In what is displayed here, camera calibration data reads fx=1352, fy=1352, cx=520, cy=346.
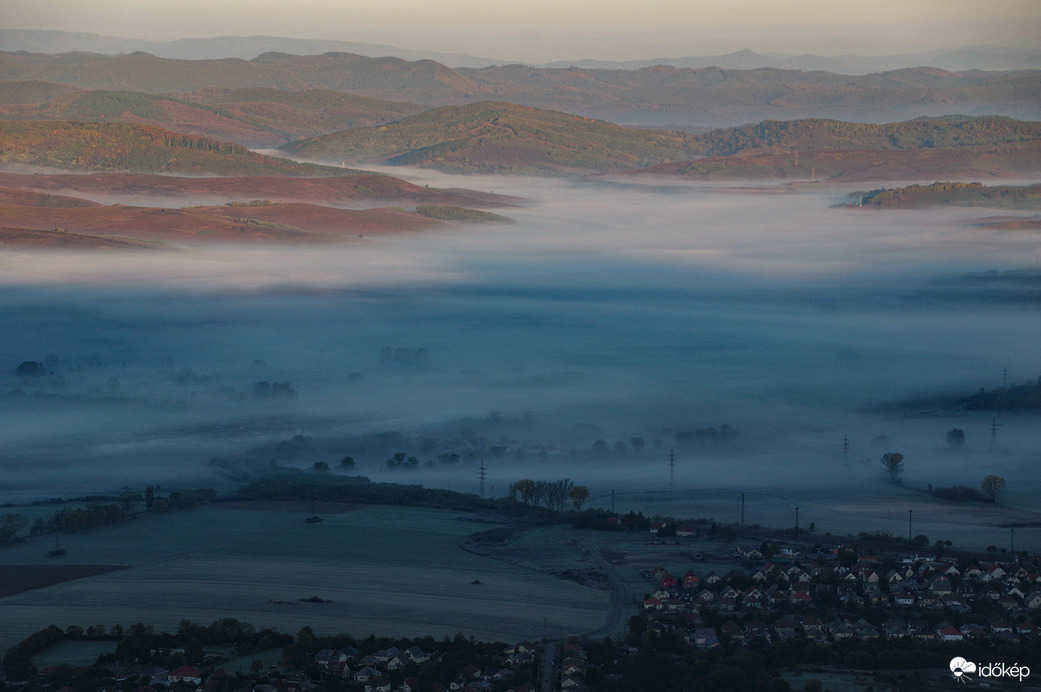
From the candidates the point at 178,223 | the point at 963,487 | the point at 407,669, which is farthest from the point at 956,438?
the point at 178,223

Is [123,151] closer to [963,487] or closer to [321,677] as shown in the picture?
[963,487]

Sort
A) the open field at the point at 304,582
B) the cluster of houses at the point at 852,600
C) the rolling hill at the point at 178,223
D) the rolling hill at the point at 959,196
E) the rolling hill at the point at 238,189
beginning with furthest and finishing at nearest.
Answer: the rolling hill at the point at 959,196 < the rolling hill at the point at 238,189 < the rolling hill at the point at 178,223 < the open field at the point at 304,582 < the cluster of houses at the point at 852,600

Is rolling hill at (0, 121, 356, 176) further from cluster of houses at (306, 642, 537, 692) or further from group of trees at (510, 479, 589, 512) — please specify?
cluster of houses at (306, 642, 537, 692)

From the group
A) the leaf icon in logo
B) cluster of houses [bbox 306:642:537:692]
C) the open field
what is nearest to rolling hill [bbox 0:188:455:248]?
the open field

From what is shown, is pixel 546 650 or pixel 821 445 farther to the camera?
pixel 821 445

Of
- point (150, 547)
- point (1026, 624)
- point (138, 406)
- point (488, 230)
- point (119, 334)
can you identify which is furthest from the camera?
point (488, 230)

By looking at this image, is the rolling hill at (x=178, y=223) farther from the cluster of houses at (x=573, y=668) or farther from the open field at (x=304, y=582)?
the cluster of houses at (x=573, y=668)

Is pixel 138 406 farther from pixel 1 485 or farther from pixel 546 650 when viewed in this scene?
pixel 546 650

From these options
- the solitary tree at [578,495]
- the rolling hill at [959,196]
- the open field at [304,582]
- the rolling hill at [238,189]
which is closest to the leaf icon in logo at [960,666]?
the open field at [304,582]

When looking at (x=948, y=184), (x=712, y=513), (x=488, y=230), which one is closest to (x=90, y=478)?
(x=712, y=513)
